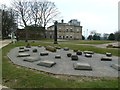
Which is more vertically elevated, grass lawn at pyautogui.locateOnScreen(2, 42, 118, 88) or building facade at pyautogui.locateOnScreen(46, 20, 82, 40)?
building facade at pyautogui.locateOnScreen(46, 20, 82, 40)

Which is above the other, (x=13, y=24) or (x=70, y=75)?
(x=13, y=24)

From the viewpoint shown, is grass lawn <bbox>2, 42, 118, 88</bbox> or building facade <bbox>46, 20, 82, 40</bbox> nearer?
grass lawn <bbox>2, 42, 118, 88</bbox>

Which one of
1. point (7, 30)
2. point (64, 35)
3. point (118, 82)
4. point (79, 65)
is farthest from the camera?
point (64, 35)

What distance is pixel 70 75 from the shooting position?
778 centimetres

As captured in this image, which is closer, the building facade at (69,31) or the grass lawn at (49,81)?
the grass lawn at (49,81)

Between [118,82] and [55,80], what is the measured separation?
210 cm

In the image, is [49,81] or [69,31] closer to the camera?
[49,81]

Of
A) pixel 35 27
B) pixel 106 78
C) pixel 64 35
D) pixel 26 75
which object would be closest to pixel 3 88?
pixel 26 75

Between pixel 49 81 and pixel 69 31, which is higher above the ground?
pixel 69 31

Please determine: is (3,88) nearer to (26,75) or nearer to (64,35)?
(26,75)

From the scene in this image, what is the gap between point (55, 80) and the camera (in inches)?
279

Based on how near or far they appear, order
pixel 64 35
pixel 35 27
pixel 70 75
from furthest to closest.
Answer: pixel 64 35
pixel 35 27
pixel 70 75

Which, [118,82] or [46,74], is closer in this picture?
[118,82]

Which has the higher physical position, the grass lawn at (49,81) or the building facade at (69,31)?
the building facade at (69,31)
